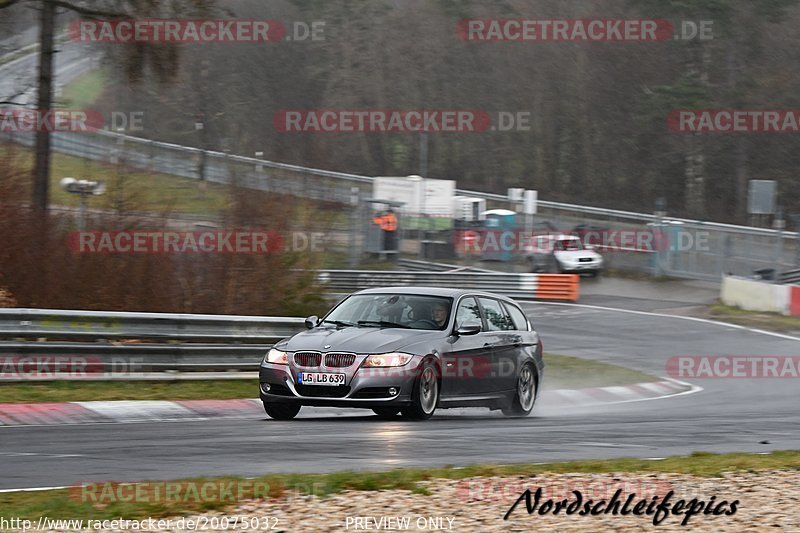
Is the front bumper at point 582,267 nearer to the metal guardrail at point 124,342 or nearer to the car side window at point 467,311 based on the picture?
the metal guardrail at point 124,342

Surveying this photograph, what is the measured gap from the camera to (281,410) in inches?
494

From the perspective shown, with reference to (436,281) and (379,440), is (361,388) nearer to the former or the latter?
(379,440)

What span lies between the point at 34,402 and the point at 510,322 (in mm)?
5604

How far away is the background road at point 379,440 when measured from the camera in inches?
327

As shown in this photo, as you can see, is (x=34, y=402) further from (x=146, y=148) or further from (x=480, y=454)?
(x=146, y=148)

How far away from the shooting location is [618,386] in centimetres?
2089

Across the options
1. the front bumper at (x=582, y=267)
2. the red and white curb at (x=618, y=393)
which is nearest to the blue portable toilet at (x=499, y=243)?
the front bumper at (x=582, y=267)

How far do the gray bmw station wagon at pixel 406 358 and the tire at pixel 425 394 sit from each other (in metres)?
0.01

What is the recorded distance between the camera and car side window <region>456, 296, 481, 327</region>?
43.6ft

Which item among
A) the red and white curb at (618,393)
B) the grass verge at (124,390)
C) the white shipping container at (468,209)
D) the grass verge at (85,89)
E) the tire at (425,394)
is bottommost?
the red and white curb at (618,393)

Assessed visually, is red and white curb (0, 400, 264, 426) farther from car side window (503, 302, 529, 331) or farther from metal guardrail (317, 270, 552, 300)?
metal guardrail (317, 270, 552, 300)

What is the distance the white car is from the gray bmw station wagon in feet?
87.3

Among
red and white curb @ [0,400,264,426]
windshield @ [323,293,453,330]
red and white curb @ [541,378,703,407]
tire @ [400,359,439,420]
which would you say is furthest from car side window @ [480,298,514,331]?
red and white curb @ [541,378,703,407]

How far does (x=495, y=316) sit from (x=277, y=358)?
3107 mm
